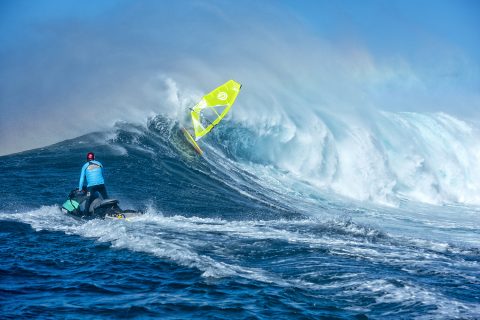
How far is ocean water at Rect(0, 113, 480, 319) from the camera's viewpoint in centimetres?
689

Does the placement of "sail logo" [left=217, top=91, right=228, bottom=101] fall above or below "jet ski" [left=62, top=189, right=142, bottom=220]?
above

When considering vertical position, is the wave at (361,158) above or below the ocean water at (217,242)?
above

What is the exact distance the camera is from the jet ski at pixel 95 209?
40.0 feet

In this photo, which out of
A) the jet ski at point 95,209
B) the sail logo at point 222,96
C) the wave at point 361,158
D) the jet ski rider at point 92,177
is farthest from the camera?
the wave at point 361,158

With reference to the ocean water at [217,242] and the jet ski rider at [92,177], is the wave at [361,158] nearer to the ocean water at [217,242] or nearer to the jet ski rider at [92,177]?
the ocean water at [217,242]

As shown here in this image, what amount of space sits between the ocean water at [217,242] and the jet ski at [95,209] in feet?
1.02

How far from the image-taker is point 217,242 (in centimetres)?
1042

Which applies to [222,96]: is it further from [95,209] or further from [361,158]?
[361,158]

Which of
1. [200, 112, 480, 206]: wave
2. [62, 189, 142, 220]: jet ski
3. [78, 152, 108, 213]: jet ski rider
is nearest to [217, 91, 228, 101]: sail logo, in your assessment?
[200, 112, 480, 206]: wave

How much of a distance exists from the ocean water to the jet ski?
31cm

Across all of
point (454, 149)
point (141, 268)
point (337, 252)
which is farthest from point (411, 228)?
point (454, 149)

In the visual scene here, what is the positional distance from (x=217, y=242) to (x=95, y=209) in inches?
140

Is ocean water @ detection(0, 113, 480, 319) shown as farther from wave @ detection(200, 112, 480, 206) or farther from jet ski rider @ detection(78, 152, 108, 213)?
jet ski rider @ detection(78, 152, 108, 213)

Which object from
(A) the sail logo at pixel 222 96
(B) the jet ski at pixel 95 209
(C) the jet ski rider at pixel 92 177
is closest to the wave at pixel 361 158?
(A) the sail logo at pixel 222 96
